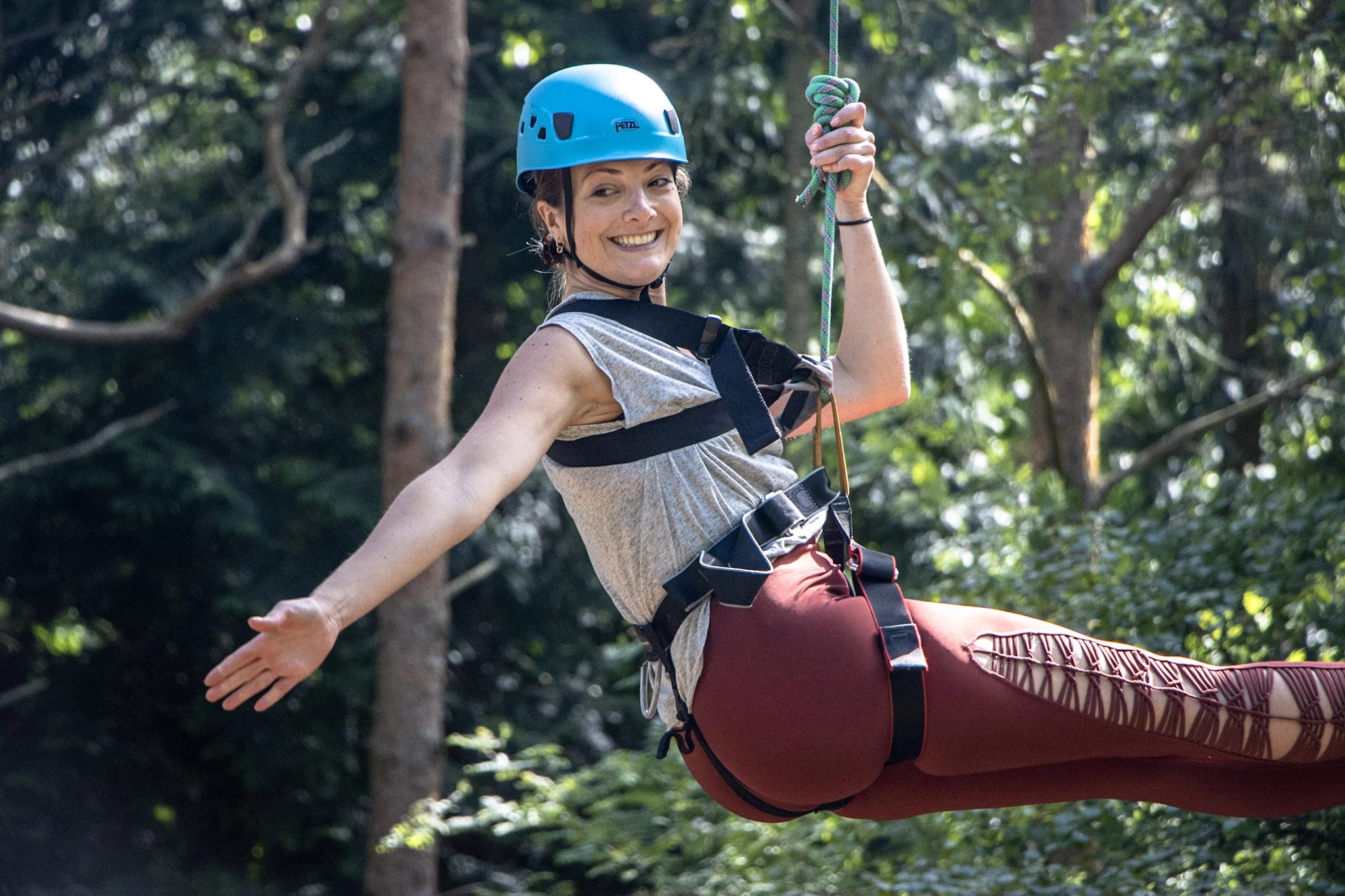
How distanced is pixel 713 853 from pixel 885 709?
15.8 feet

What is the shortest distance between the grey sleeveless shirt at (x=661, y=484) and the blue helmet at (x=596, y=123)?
0.34 meters

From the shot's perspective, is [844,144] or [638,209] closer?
[638,209]

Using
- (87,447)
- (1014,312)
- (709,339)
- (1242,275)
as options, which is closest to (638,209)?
(709,339)

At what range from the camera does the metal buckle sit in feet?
A: 8.02

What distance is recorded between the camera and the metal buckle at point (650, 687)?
2445 millimetres

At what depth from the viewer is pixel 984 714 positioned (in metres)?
2.20

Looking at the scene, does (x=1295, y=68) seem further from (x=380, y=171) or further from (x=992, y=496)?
(x=380, y=171)

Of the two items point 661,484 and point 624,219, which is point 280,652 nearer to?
point 661,484

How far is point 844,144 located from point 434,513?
44.5 inches

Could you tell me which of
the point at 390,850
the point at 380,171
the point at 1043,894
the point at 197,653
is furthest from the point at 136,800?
the point at 1043,894

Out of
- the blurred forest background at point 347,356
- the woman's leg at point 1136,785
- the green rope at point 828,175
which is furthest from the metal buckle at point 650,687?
the blurred forest background at point 347,356

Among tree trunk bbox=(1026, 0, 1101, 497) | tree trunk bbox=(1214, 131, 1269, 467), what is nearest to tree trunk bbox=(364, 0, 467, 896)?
tree trunk bbox=(1026, 0, 1101, 497)

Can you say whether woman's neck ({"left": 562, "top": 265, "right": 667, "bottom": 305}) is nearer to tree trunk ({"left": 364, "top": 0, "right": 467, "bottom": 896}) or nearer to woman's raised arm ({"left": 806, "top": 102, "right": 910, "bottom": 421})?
woman's raised arm ({"left": 806, "top": 102, "right": 910, "bottom": 421})

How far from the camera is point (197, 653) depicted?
10.3 m
